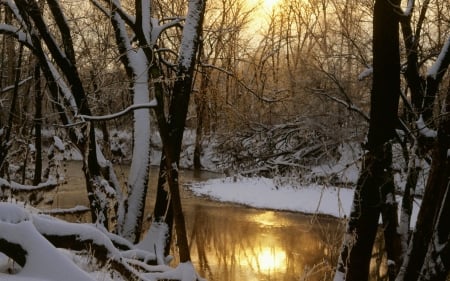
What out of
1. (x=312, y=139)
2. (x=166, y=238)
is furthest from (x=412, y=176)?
(x=312, y=139)

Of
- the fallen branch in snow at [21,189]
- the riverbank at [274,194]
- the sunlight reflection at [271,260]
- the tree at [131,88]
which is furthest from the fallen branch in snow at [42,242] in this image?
the riverbank at [274,194]

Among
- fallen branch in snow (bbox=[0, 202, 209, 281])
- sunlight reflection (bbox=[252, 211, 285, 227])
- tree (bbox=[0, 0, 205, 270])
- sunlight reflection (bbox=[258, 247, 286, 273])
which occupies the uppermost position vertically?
tree (bbox=[0, 0, 205, 270])

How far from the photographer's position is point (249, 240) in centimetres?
1295

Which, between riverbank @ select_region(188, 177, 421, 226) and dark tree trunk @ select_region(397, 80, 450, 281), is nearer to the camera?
dark tree trunk @ select_region(397, 80, 450, 281)

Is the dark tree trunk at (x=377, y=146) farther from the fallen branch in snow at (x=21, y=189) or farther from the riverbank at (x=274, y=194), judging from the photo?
the riverbank at (x=274, y=194)

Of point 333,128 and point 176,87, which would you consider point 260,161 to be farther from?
point 176,87

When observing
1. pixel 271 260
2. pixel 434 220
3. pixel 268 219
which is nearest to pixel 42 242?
pixel 434 220

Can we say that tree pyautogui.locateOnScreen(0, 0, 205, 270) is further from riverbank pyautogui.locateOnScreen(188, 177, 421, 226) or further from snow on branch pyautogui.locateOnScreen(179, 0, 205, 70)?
riverbank pyautogui.locateOnScreen(188, 177, 421, 226)

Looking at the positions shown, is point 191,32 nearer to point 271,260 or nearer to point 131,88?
point 131,88

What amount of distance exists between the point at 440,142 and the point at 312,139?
18072 mm

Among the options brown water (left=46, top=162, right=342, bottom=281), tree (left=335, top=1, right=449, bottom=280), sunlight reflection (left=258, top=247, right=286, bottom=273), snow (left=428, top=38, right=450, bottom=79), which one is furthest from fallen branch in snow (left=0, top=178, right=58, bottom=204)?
snow (left=428, top=38, right=450, bottom=79)

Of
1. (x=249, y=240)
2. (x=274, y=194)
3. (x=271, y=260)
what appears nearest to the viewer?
(x=271, y=260)

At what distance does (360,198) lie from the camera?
496cm

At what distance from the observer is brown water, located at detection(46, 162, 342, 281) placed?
10211 mm
